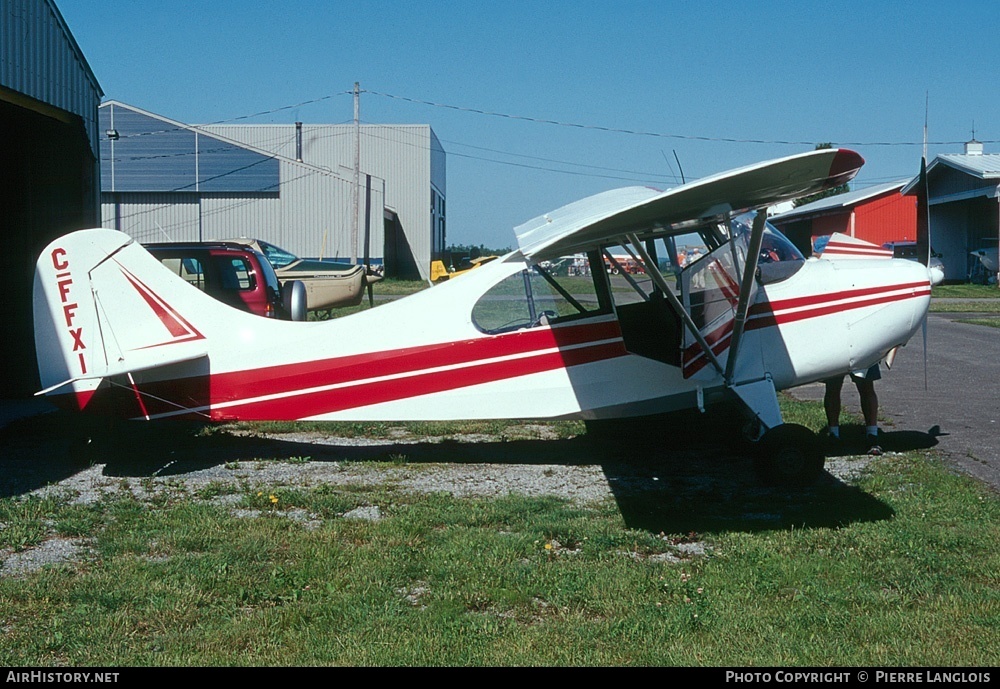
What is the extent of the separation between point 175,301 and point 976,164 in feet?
130

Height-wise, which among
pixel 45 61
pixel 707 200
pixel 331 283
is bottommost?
pixel 707 200

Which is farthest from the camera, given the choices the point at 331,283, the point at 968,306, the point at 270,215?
the point at 270,215

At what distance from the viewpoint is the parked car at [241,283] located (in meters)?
13.3

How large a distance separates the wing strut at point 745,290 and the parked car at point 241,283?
7.67m

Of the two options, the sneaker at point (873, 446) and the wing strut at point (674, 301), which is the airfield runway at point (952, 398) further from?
the wing strut at point (674, 301)

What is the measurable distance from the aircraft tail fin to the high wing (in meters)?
2.92

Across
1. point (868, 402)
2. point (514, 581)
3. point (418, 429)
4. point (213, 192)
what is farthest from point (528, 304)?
point (213, 192)

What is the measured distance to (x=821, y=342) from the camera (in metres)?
7.45

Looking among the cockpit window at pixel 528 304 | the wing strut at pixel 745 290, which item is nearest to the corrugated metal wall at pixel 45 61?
the cockpit window at pixel 528 304

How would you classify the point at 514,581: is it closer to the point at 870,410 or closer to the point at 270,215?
the point at 870,410

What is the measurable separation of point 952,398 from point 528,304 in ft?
20.3

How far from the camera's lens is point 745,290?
23.0ft

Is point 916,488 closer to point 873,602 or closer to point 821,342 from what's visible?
point 821,342
